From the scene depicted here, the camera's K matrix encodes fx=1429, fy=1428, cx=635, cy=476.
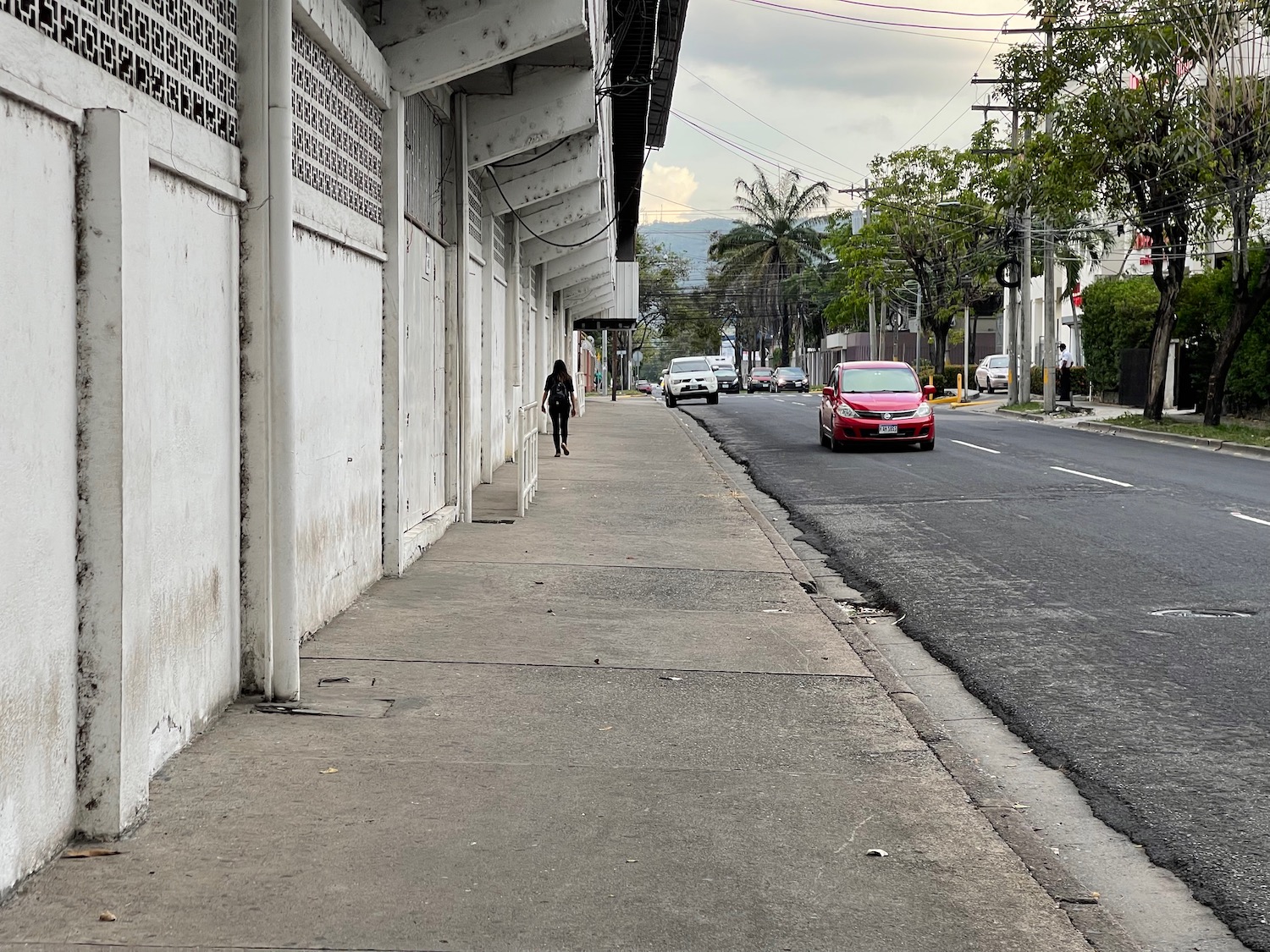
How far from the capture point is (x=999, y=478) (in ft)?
63.6

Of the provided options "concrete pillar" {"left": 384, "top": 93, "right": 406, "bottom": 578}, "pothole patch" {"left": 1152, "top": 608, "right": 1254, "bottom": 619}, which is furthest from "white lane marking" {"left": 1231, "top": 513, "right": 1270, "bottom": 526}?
"concrete pillar" {"left": 384, "top": 93, "right": 406, "bottom": 578}

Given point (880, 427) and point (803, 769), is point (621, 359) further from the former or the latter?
point (803, 769)

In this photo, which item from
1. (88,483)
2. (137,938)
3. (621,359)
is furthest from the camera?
(621,359)

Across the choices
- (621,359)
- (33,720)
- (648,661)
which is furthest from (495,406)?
(621,359)

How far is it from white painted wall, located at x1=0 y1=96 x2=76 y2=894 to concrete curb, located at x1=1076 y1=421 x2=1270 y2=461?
23453mm

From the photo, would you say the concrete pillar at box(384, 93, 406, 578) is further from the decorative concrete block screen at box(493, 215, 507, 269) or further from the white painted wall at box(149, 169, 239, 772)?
the decorative concrete block screen at box(493, 215, 507, 269)

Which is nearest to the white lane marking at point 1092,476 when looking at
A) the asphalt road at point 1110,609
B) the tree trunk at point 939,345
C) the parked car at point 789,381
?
the asphalt road at point 1110,609

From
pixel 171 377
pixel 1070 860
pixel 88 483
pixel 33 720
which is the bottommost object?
pixel 1070 860

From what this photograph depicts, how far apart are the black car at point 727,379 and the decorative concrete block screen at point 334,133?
62353 mm

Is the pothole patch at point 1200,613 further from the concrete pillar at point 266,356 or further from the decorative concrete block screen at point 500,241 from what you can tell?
the decorative concrete block screen at point 500,241

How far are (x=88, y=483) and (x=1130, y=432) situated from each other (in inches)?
1204

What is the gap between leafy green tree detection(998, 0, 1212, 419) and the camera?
29219mm

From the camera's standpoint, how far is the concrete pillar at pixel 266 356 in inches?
247

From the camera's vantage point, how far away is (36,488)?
405 centimetres
